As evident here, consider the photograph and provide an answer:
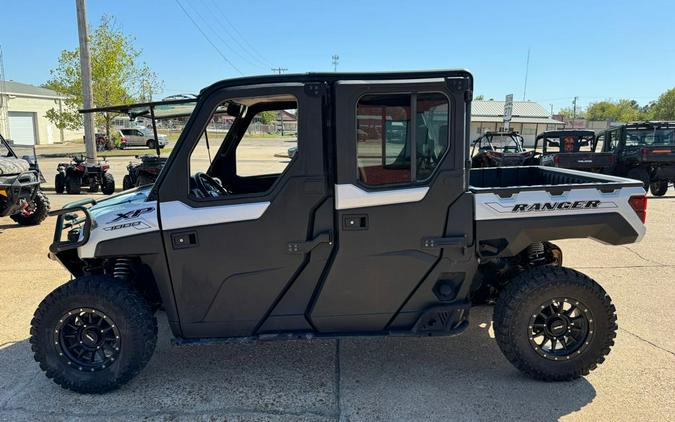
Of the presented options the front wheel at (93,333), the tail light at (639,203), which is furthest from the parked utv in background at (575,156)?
the front wheel at (93,333)

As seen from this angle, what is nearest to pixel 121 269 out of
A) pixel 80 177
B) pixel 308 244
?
pixel 308 244

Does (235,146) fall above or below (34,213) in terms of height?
above

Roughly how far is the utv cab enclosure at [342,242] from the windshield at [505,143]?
1310 cm

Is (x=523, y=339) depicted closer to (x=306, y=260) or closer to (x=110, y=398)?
(x=306, y=260)

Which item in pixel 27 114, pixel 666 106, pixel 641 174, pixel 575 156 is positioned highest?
pixel 666 106

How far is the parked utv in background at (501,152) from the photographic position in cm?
1412

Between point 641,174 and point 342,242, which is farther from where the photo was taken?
point 641,174

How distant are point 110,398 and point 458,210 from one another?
106 inches

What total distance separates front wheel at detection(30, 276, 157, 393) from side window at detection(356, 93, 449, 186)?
6.04ft

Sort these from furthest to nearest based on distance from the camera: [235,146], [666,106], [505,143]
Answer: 1. [666,106]
2. [505,143]
3. [235,146]

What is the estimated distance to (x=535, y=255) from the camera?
399cm

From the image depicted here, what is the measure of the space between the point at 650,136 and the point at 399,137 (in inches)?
538

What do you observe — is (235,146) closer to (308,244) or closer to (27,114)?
(308,244)

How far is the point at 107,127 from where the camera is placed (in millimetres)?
35375
